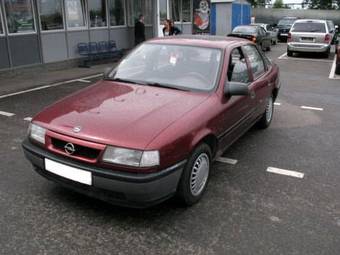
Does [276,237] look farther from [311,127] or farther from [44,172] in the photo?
[311,127]

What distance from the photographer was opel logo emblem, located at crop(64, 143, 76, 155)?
3.16 m

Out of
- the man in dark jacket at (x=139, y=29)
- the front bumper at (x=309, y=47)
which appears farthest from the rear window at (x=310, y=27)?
the man in dark jacket at (x=139, y=29)

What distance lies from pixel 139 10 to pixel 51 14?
4.67 metres

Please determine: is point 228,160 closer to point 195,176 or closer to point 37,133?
point 195,176

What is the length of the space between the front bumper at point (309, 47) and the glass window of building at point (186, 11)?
530 cm

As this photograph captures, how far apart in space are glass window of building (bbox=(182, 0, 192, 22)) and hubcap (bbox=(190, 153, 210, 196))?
15.8 metres

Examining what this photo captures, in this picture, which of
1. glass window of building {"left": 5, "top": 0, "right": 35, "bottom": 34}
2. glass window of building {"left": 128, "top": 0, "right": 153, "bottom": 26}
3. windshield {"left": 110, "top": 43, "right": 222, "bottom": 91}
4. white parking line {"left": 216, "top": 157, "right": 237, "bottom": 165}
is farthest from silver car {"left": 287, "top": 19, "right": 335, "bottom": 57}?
windshield {"left": 110, "top": 43, "right": 222, "bottom": 91}

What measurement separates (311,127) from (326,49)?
11.2m

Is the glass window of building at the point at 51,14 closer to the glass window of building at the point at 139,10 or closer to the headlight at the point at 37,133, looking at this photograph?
the glass window of building at the point at 139,10

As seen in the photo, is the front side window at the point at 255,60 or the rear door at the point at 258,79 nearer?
the rear door at the point at 258,79

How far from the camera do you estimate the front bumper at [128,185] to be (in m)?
2.99

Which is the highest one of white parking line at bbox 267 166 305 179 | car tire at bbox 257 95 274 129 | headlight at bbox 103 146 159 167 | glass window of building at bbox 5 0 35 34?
glass window of building at bbox 5 0 35 34

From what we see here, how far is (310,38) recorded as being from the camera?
16078 millimetres

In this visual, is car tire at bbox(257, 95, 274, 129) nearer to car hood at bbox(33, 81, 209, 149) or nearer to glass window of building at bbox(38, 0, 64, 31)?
car hood at bbox(33, 81, 209, 149)
